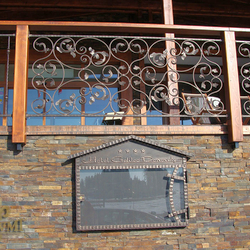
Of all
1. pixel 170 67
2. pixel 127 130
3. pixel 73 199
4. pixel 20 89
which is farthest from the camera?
pixel 170 67

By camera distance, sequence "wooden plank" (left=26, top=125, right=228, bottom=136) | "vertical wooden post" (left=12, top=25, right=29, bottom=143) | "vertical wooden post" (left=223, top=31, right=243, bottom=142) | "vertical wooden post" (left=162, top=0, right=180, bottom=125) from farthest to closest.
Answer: "vertical wooden post" (left=162, top=0, right=180, bottom=125), "vertical wooden post" (left=223, top=31, right=243, bottom=142), "wooden plank" (left=26, top=125, right=228, bottom=136), "vertical wooden post" (left=12, top=25, right=29, bottom=143)

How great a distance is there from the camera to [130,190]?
4191mm

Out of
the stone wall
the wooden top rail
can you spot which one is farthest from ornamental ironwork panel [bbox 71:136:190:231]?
the wooden top rail

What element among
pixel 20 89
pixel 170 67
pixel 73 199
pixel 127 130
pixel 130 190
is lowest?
pixel 73 199

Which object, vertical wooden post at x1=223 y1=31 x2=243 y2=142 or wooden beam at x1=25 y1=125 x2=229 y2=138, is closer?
wooden beam at x1=25 y1=125 x2=229 y2=138

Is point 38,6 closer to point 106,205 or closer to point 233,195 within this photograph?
point 106,205

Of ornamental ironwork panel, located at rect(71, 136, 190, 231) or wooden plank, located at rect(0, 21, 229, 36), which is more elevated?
wooden plank, located at rect(0, 21, 229, 36)

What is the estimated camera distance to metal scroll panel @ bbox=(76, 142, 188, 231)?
412cm

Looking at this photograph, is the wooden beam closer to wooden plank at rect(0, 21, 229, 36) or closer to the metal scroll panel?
the metal scroll panel

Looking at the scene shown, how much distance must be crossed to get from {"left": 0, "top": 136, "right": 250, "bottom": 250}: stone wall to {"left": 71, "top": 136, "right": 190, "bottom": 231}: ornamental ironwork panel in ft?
0.49

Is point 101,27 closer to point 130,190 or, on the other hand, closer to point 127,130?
point 127,130

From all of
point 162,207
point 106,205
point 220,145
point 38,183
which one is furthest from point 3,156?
point 220,145

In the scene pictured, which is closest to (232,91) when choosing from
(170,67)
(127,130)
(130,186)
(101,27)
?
(170,67)

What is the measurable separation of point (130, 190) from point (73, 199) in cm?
79
